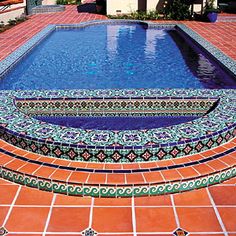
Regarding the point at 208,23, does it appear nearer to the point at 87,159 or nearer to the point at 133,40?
the point at 133,40

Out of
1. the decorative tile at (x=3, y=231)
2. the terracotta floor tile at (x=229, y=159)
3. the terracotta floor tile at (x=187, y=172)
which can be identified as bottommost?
the decorative tile at (x=3, y=231)

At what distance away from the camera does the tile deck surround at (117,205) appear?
4344 mm

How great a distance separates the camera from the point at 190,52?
1342 centimetres

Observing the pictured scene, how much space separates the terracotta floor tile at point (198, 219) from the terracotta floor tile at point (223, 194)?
0.23 m

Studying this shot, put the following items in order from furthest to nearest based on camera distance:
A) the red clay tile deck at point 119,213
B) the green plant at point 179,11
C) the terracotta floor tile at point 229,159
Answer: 1. the green plant at point 179,11
2. the terracotta floor tile at point 229,159
3. the red clay tile deck at point 119,213

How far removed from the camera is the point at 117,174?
5113 millimetres

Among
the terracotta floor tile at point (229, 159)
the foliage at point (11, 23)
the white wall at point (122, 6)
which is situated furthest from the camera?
the white wall at point (122, 6)

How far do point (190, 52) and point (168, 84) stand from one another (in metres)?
4.13

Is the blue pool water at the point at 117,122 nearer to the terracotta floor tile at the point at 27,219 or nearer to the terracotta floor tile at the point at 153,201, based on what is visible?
the terracotta floor tile at the point at 153,201

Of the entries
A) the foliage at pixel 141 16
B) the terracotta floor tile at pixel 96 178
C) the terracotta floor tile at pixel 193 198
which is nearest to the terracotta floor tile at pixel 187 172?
the terracotta floor tile at pixel 193 198

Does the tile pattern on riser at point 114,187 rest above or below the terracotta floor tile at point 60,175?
below

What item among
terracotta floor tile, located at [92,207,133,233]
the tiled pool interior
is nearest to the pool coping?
the tiled pool interior

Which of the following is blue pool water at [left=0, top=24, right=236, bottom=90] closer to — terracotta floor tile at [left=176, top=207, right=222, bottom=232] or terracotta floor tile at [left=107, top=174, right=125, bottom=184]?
terracotta floor tile at [left=107, top=174, right=125, bottom=184]

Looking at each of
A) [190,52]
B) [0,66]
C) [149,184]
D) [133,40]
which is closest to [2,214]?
[149,184]
